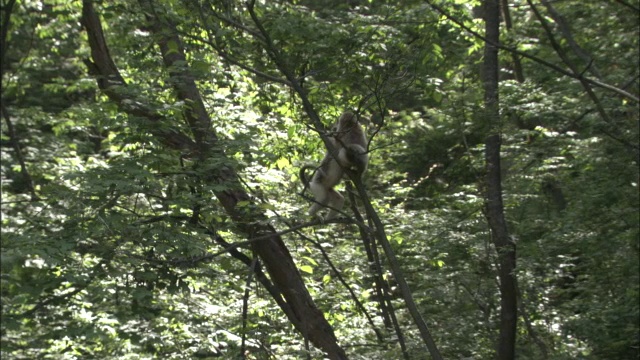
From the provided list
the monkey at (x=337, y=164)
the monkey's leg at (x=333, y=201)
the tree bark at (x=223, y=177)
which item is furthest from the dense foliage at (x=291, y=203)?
the monkey's leg at (x=333, y=201)

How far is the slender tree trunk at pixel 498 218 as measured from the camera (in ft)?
23.6

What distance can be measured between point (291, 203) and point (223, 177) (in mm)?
2553

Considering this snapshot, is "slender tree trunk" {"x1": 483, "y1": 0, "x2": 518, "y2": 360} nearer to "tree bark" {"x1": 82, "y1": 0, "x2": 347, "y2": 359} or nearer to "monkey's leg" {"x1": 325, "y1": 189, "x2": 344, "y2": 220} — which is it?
"monkey's leg" {"x1": 325, "y1": 189, "x2": 344, "y2": 220}

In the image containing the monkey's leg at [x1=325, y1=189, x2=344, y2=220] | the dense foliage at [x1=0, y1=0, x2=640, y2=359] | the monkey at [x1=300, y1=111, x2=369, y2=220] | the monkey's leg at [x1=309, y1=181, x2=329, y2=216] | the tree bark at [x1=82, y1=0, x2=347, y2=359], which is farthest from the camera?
the monkey's leg at [x1=325, y1=189, x2=344, y2=220]

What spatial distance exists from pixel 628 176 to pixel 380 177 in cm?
331

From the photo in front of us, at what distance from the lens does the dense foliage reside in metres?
4.57

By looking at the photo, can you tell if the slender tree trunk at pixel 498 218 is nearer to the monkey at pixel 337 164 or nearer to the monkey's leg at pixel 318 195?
the monkey at pixel 337 164

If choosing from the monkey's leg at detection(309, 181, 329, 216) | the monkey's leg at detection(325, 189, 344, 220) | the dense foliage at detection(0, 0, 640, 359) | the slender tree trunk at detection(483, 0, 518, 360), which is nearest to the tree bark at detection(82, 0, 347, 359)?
the dense foliage at detection(0, 0, 640, 359)

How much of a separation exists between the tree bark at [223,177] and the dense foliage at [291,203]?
10 centimetres

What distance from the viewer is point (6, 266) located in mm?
3676

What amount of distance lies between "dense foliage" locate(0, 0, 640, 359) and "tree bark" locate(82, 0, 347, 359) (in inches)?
3.9

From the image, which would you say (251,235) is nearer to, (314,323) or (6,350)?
(314,323)

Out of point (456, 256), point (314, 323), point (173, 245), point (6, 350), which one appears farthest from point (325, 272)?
point (173, 245)

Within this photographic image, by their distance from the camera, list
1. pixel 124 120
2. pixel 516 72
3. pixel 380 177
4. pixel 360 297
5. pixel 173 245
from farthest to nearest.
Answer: pixel 516 72 < pixel 380 177 < pixel 360 297 < pixel 124 120 < pixel 173 245
